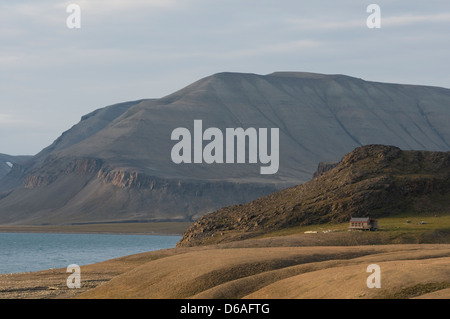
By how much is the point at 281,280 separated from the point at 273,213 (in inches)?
3089

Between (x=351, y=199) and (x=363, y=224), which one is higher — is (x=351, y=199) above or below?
above

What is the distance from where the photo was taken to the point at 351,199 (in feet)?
448

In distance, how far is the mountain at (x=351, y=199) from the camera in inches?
5256

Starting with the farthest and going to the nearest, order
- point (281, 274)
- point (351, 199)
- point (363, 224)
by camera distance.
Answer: point (351, 199) → point (363, 224) → point (281, 274)

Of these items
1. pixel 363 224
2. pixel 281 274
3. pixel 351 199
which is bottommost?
pixel 281 274

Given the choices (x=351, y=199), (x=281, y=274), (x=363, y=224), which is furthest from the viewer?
(x=351, y=199)

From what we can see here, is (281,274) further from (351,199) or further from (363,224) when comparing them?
(351,199)

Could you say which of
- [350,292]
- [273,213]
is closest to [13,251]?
[273,213]

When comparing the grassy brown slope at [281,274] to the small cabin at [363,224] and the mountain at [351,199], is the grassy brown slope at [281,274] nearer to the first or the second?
the small cabin at [363,224]

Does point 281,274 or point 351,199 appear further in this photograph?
point 351,199

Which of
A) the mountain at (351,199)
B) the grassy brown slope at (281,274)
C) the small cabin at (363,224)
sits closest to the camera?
→ the grassy brown slope at (281,274)

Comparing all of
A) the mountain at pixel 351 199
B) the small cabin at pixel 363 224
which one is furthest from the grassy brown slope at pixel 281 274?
the mountain at pixel 351 199

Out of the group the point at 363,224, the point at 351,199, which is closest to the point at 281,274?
the point at 363,224
